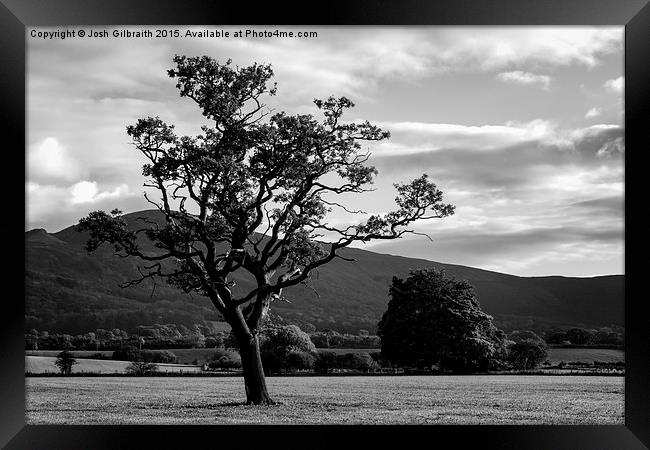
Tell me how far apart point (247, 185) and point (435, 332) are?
13.3 meters

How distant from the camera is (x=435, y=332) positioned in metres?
26.1

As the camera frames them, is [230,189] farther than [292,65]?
No

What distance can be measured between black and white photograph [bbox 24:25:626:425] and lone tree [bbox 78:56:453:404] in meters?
0.04

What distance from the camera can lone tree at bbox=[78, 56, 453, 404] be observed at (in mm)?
14492

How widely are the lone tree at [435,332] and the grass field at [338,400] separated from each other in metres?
1.82

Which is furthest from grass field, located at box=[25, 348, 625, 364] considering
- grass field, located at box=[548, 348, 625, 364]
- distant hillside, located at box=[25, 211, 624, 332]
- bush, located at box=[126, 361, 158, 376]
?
distant hillside, located at box=[25, 211, 624, 332]

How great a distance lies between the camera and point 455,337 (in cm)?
2620

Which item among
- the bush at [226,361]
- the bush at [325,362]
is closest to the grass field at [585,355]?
the bush at [325,362]

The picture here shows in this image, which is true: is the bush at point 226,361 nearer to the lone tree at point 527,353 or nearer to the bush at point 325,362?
the bush at point 325,362

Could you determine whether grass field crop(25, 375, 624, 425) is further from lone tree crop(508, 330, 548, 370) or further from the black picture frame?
the black picture frame

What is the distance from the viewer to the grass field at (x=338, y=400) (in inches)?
550

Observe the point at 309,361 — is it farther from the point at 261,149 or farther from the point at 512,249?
the point at 261,149
